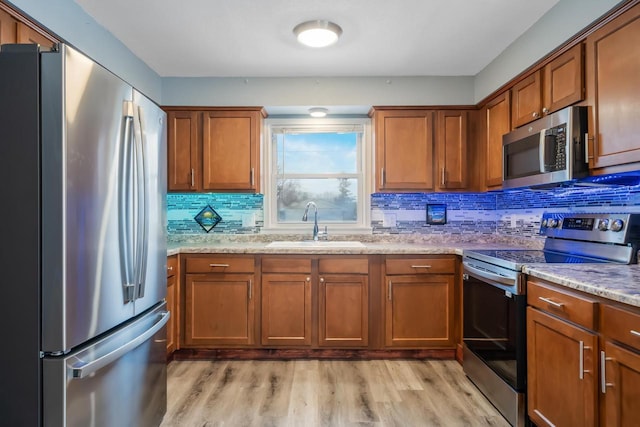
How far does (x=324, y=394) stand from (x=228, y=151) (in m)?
2.14

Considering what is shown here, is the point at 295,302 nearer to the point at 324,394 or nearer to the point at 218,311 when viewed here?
the point at 218,311

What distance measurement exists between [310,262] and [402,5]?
6.30 ft

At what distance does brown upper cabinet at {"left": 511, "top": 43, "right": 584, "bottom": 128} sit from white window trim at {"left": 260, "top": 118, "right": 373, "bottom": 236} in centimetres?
136

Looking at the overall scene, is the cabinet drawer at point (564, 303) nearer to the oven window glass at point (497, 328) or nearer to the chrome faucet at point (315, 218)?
the oven window glass at point (497, 328)

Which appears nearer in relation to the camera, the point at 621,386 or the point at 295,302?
the point at 621,386

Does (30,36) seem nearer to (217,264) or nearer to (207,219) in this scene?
(217,264)

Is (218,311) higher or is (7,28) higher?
(7,28)

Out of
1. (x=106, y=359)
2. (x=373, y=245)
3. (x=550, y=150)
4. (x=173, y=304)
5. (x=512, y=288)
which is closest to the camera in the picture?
(x=106, y=359)

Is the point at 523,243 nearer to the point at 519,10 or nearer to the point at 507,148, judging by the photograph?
the point at 507,148

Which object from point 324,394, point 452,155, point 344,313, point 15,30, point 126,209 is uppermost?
point 15,30

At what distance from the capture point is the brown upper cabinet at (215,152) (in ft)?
10.8

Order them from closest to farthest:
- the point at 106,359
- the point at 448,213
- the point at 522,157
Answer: the point at 106,359, the point at 522,157, the point at 448,213

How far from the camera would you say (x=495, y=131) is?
3.01 metres

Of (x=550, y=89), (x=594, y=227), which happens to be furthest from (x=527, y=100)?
(x=594, y=227)
